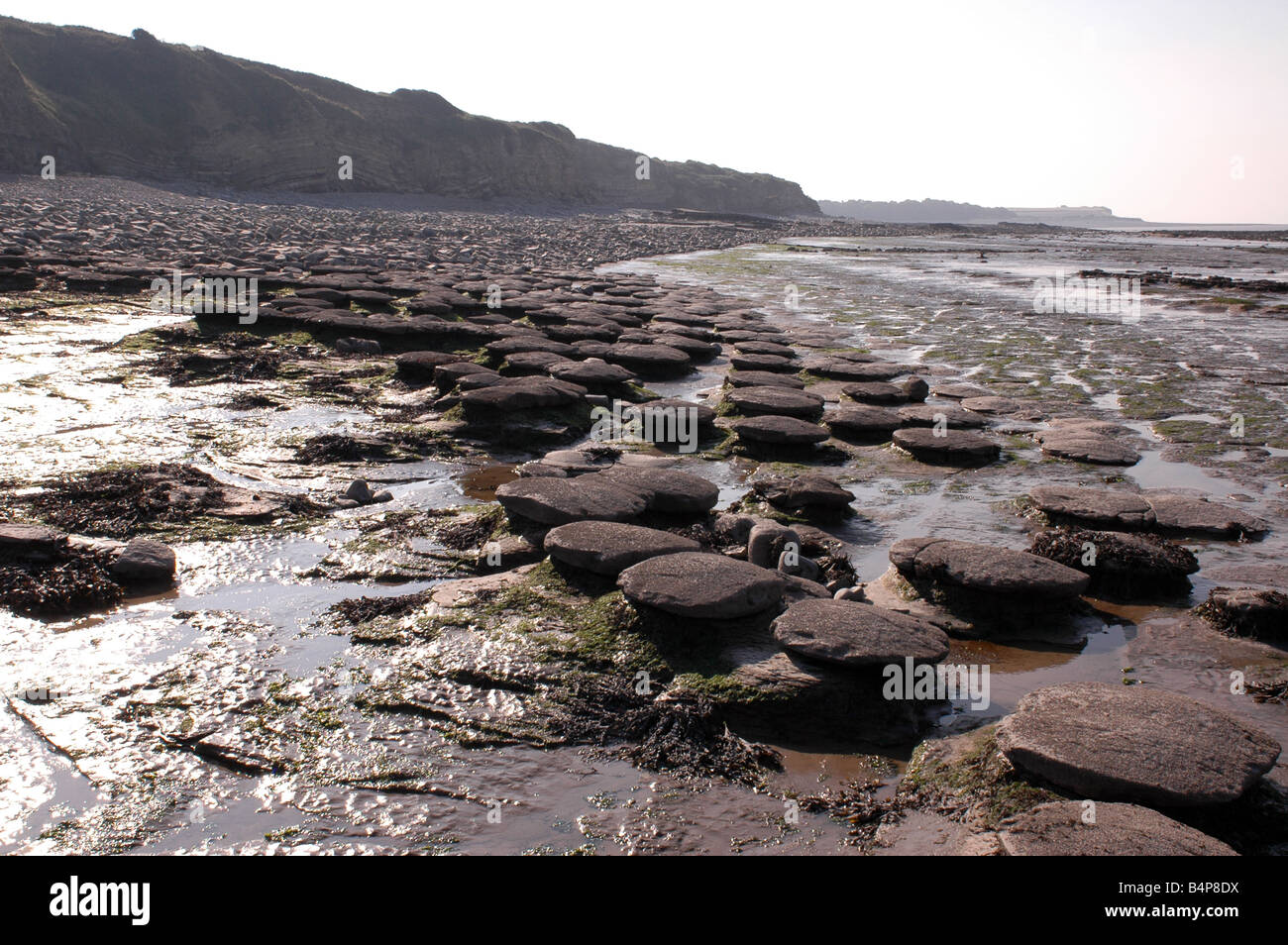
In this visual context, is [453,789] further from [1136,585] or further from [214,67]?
[214,67]

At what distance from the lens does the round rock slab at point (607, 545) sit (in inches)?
145

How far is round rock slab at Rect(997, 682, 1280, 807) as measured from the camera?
2.34 m

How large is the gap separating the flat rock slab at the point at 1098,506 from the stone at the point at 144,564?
4286 mm

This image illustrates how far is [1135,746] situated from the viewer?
247 cm

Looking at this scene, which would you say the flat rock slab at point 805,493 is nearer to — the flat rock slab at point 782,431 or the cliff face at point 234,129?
the flat rock slab at point 782,431

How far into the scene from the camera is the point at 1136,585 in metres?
3.99

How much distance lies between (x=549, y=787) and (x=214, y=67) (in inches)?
1771

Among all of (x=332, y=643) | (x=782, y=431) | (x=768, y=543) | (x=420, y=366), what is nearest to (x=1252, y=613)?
(x=768, y=543)

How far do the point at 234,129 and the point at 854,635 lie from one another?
130ft

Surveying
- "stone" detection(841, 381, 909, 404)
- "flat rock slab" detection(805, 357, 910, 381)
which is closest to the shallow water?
"flat rock slab" detection(805, 357, 910, 381)

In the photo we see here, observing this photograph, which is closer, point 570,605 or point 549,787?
point 549,787

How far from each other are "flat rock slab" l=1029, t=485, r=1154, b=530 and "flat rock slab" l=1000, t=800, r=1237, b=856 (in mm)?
2722

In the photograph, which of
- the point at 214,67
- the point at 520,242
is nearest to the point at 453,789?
the point at 520,242

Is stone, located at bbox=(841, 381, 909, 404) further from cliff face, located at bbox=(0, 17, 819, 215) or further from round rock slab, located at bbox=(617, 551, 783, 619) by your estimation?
cliff face, located at bbox=(0, 17, 819, 215)
